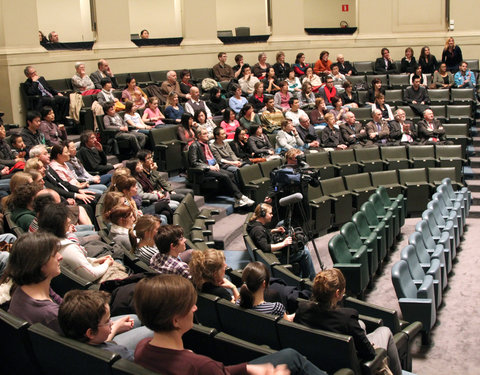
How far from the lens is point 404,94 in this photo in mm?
10859

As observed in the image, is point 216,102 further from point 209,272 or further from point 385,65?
point 209,272

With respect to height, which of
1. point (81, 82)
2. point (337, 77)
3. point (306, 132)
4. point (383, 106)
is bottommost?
point (306, 132)

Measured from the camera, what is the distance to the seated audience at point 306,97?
34.0 feet

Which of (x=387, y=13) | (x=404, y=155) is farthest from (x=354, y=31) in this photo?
(x=404, y=155)

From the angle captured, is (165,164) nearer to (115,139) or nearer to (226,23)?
(115,139)

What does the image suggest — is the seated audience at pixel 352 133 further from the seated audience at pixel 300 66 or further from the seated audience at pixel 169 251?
the seated audience at pixel 169 251

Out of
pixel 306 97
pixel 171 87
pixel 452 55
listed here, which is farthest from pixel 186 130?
pixel 452 55

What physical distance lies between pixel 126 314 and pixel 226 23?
12.5 metres

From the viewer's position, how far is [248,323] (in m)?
3.42

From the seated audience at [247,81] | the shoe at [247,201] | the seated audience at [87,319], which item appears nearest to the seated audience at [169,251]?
the seated audience at [87,319]

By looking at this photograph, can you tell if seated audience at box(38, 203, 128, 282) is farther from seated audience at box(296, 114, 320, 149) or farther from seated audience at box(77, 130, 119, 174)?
seated audience at box(296, 114, 320, 149)

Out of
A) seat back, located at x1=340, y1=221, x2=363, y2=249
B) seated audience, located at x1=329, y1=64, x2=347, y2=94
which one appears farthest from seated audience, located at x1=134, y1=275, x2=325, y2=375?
seated audience, located at x1=329, y1=64, x2=347, y2=94

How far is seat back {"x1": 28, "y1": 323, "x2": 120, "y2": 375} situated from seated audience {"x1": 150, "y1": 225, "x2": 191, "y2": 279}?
4.21 ft

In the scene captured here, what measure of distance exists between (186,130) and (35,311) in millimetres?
5703
